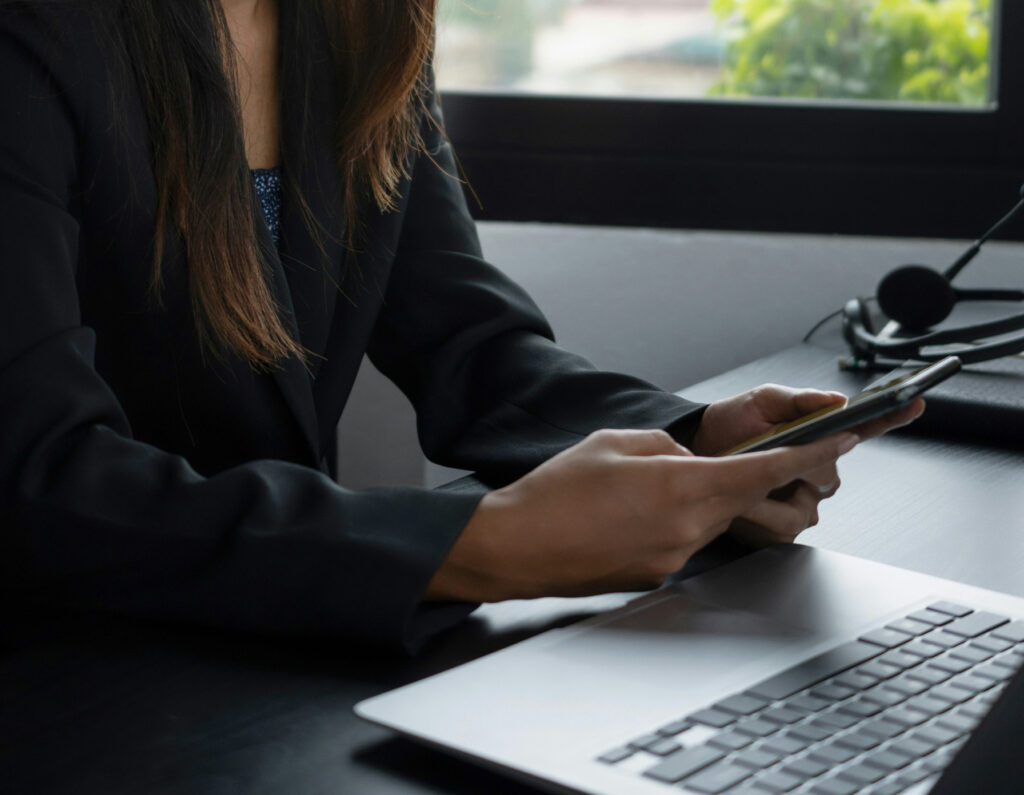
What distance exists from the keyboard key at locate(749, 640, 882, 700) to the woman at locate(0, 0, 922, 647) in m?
0.10

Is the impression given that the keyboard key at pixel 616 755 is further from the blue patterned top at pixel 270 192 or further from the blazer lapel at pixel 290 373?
the blue patterned top at pixel 270 192

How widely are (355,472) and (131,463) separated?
123 centimetres

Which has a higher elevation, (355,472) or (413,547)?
(413,547)

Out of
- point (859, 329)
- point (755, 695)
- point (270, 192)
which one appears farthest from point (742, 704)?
point (859, 329)

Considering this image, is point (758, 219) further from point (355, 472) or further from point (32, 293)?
point (32, 293)

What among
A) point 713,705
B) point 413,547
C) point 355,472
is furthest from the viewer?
point 355,472

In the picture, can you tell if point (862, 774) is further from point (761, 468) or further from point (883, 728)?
point (761, 468)

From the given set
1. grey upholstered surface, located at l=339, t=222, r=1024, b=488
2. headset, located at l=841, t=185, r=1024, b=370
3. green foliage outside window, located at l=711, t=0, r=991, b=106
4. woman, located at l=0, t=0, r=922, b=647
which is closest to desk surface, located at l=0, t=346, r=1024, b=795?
woman, located at l=0, t=0, r=922, b=647

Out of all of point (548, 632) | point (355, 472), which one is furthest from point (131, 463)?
point (355, 472)

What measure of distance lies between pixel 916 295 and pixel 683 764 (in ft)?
2.99

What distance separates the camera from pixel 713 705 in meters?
0.51

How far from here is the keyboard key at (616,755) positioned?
18.7 inches

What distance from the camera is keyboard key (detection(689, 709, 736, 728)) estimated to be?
1.64ft

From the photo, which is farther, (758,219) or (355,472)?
(355,472)
